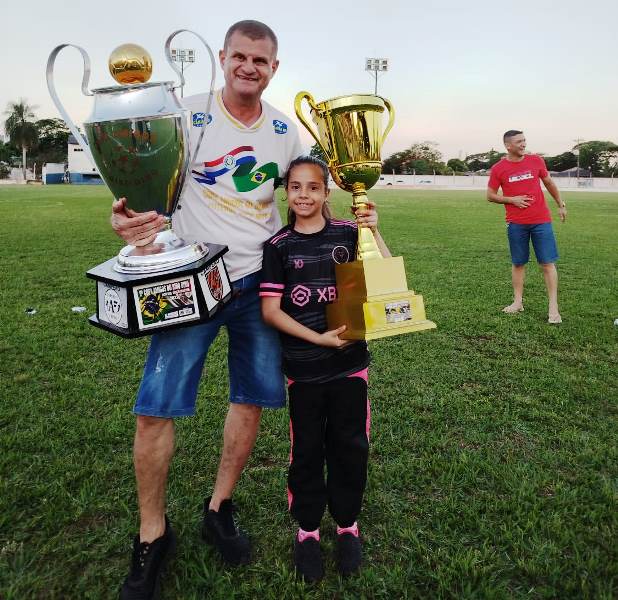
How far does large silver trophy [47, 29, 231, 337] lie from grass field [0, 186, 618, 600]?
1.03 metres

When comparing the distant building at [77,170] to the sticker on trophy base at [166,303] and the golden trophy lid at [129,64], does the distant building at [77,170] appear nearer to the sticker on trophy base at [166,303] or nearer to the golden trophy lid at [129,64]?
the golden trophy lid at [129,64]

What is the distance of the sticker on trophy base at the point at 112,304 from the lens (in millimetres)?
1760

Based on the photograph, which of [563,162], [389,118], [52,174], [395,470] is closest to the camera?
[389,118]

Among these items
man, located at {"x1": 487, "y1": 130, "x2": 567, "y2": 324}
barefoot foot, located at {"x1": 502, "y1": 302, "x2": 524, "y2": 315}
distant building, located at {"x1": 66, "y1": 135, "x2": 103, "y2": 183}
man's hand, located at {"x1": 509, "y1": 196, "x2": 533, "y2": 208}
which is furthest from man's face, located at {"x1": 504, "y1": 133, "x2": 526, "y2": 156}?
→ distant building, located at {"x1": 66, "y1": 135, "x2": 103, "y2": 183}

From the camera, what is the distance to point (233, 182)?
2072 millimetres

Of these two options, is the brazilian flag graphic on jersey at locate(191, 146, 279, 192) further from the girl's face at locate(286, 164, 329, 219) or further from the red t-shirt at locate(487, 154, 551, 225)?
the red t-shirt at locate(487, 154, 551, 225)

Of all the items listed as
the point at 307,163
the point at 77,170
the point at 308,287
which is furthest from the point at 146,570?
the point at 77,170

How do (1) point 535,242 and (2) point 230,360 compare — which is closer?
(2) point 230,360

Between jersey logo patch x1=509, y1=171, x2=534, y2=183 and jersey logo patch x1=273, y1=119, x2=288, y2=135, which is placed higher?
jersey logo patch x1=273, y1=119, x2=288, y2=135

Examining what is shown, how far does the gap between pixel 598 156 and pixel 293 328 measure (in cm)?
10432

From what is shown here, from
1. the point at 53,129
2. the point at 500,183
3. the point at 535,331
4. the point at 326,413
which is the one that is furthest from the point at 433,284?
the point at 53,129

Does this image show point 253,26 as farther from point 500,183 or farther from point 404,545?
point 500,183

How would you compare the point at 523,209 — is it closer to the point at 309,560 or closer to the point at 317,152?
the point at 317,152

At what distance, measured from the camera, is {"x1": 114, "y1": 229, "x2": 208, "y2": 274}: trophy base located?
1.78m
